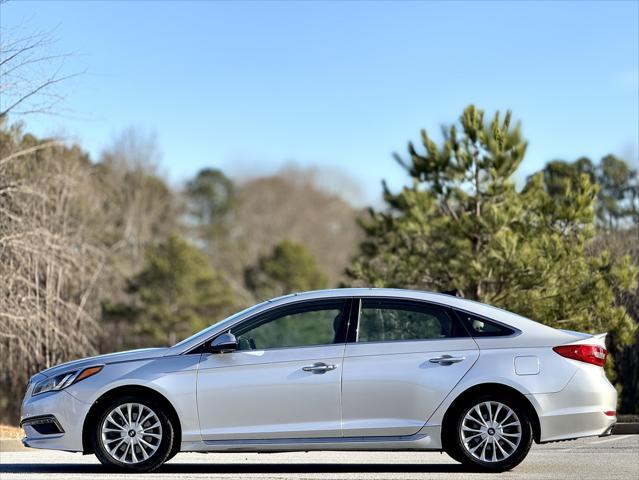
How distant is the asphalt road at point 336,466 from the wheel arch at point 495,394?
0.37m

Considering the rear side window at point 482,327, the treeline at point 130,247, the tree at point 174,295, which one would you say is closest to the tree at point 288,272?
the treeline at point 130,247

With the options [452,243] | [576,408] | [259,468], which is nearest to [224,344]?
[259,468]

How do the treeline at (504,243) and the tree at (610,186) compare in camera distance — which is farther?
the tree at (610,186)

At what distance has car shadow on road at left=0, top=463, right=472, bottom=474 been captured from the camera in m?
9.35

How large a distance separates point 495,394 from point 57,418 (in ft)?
12.1

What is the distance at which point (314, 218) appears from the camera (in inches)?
4156

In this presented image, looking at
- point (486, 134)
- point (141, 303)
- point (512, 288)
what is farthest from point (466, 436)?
point (141, 303)

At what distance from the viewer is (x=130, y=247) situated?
75.1m

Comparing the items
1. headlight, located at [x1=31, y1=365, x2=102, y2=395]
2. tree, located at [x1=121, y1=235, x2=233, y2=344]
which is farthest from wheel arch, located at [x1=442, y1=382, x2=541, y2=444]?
tree, located at [x1=121, y1=235, x2=233, y2=344]

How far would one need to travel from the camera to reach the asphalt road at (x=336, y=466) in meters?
8.96

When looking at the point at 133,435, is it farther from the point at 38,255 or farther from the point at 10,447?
the point at 38,255

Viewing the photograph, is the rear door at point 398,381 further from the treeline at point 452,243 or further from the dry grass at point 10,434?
the treeline at point 452,243

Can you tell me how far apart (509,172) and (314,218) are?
82638 millimetres

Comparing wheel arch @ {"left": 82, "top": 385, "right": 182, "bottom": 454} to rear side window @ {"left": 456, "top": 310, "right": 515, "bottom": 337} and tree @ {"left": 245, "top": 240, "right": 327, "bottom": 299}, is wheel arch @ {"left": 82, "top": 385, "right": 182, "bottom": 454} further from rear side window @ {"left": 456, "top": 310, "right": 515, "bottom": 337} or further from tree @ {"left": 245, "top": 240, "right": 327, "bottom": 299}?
tree @ {"left": 245, "top": 240, "right": 327, "bottom": 299}
